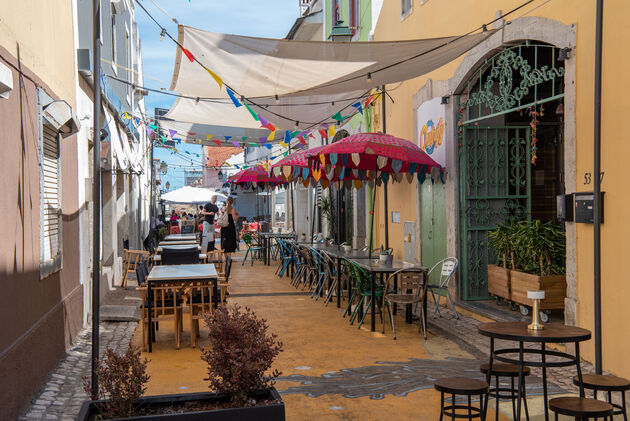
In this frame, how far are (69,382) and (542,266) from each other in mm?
5446

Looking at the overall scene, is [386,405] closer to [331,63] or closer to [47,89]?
[331,63]

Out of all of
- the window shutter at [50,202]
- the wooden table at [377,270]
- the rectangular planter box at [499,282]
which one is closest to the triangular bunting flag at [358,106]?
the wooden table at [377,270]

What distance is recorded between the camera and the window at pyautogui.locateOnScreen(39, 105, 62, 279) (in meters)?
5.83

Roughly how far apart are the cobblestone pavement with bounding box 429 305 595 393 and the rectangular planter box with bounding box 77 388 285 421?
3.09 metres

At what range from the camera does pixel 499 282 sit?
8383 mm

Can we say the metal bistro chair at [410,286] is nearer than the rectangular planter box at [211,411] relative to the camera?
No

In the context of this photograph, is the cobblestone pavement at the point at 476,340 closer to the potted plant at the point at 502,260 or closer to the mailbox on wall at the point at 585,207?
the potted plant at the point at 502,260

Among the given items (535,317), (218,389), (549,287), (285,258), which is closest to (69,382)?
(218,389)

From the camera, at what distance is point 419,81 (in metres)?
10.4

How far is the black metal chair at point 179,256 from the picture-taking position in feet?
32.7

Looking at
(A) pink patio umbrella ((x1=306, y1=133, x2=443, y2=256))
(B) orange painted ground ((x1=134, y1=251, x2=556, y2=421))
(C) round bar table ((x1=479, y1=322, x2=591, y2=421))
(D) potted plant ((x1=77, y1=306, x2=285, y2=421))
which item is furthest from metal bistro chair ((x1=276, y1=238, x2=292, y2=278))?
(D) potted plant ((x1=77, y1=306, x2=285, y2=421))

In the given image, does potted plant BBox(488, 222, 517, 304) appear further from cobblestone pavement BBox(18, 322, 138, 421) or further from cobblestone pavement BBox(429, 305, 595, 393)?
cobblestone pavement BBox(18, 322, 138, 421)

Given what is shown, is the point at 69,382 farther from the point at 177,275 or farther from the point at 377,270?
the point at 377,270

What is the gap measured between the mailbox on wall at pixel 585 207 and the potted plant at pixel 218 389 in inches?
139
